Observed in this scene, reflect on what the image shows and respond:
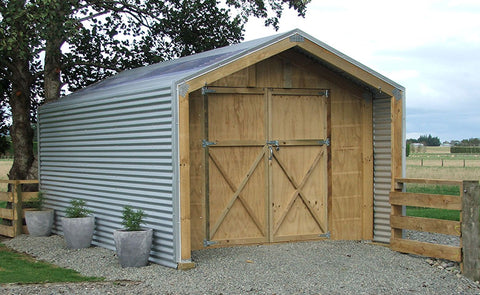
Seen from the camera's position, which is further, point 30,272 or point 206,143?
point 206,143

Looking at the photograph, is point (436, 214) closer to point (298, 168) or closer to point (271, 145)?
point (298, 168)

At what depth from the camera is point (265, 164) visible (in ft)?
33.8

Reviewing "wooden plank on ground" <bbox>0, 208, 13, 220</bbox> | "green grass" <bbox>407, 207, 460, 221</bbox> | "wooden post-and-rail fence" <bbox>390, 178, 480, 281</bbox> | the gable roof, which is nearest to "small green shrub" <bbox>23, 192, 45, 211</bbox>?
"wooden plank on ground" <bbox>0, 208, 13, 220</bbox>

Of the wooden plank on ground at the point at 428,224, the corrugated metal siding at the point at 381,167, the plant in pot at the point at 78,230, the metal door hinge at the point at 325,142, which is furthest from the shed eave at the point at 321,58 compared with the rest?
the plant in pot at the point at 78,230

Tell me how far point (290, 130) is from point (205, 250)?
91.6 inches

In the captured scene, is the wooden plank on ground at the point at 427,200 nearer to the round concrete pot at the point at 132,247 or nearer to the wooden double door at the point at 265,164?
the wooden double door at the point at 265,164

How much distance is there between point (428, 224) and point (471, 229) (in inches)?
26.2

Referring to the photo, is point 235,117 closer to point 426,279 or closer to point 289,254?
point 289,254

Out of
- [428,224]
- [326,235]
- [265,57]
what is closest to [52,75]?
[265,57]

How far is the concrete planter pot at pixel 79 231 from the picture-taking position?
10609 millimetres

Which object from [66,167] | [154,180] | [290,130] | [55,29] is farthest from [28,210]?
[290,130]

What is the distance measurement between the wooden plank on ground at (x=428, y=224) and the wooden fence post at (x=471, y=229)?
14 cm

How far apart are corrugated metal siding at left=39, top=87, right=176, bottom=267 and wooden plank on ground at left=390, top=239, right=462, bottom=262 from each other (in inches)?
132

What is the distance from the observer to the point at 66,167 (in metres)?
12.3
